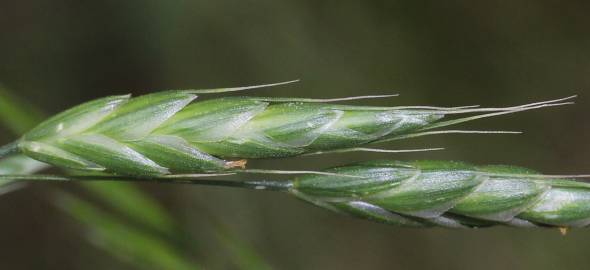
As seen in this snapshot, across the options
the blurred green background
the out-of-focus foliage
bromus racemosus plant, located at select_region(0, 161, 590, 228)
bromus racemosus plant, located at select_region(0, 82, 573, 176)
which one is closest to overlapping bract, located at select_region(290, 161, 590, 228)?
bromus racemosus plant, located at select_region(0, 161, 590, 228)

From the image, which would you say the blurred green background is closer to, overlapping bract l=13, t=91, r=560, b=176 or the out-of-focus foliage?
the out-of-focus foliage

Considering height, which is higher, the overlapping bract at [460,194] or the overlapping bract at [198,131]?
the overlapping bract at [198,131]

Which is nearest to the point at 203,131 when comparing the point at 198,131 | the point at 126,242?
the point at 198,131

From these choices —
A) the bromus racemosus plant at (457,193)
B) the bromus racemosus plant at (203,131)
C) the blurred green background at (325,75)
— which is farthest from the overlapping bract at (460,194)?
the blurred green background at (325,75)

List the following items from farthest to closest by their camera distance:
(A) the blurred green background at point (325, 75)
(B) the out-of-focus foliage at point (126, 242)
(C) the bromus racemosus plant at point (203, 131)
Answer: (A) the blurred green background at point (325, 75), (B) the out-of-focus foliage at point (126, 242), (C) the bromus racemosus plant at point (203, 131)

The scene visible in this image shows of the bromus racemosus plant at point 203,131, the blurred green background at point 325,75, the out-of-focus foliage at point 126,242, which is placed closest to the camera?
the bromus racemosus plant at point 203,131

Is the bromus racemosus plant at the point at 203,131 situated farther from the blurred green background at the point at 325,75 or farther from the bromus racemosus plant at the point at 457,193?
the blurred green background at the point at 325,75

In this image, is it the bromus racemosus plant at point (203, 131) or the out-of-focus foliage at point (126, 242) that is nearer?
the bromus racemosus plant at point (203, 131)
